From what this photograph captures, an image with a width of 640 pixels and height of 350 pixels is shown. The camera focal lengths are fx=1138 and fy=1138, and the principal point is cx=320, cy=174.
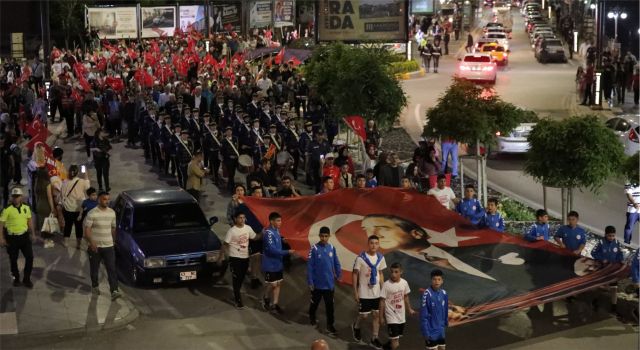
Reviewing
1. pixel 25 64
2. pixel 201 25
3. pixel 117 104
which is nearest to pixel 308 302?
pixel 117 104

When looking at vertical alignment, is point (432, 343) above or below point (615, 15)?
below

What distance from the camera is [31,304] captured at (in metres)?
16.0

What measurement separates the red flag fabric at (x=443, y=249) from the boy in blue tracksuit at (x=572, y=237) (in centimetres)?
35

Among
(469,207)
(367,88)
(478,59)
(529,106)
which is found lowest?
(529,106)

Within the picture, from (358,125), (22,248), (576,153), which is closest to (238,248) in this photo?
(22,248)

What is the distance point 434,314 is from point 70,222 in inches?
347

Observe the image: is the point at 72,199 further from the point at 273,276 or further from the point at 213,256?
the point at 273,276

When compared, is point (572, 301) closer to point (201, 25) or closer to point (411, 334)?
point (411, 334)

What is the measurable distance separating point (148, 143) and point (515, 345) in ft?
47.6

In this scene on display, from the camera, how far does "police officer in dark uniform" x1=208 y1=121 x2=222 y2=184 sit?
24.2 meters

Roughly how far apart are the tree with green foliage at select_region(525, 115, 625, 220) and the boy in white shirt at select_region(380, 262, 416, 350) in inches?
209

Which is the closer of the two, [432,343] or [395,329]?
[432,343]

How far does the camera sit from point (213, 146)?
24250 millimetres

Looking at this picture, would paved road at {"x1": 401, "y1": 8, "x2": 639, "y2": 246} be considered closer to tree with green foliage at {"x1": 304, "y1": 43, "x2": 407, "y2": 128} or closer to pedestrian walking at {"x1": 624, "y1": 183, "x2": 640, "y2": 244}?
pedestrian walking at {"x1": 624, "y1": 183, "x2": 640, "y2": 244}
